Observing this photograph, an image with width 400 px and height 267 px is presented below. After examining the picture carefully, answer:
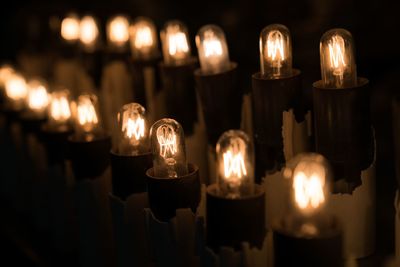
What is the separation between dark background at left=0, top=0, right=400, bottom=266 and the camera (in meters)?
1.91

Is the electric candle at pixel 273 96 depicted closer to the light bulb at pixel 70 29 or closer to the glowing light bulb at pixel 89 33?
the glowing light bulb at pixel 89 33

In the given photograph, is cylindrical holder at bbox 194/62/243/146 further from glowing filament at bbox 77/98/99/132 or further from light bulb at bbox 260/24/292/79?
glowing filament at bbox 77/98/99/132

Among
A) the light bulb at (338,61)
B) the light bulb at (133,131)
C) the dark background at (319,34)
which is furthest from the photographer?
the dark background at (319,34)

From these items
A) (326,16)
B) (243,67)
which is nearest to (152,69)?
(243,67)

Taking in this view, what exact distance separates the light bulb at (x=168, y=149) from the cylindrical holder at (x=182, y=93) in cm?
27

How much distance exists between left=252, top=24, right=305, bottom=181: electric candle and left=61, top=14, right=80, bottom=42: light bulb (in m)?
1.23

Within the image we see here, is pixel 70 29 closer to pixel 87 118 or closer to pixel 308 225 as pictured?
pixel 87 118

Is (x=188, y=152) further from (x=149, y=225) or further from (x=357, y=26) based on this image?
(x=357, y=26)

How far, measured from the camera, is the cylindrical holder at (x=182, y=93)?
1.59 metres

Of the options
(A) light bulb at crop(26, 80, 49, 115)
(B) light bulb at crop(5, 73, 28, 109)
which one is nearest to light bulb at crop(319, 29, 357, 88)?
(A) light bulb at crop(26, 80, 49, 115)

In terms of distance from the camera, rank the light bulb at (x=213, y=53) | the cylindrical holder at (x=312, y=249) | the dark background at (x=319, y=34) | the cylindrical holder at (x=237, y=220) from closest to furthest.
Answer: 1. the cylindrical holder at (x=312, y=249)
2. the cylindrical holder at (x=237, y=220)
3. the light bulb at (x=213, y=53)
4. the dark background at (x=319, y=34)

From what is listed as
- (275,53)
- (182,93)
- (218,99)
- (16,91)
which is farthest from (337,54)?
(16,91)

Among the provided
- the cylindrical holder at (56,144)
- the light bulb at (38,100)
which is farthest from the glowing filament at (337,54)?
the light bulb at (38,100)

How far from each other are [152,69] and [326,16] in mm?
843
